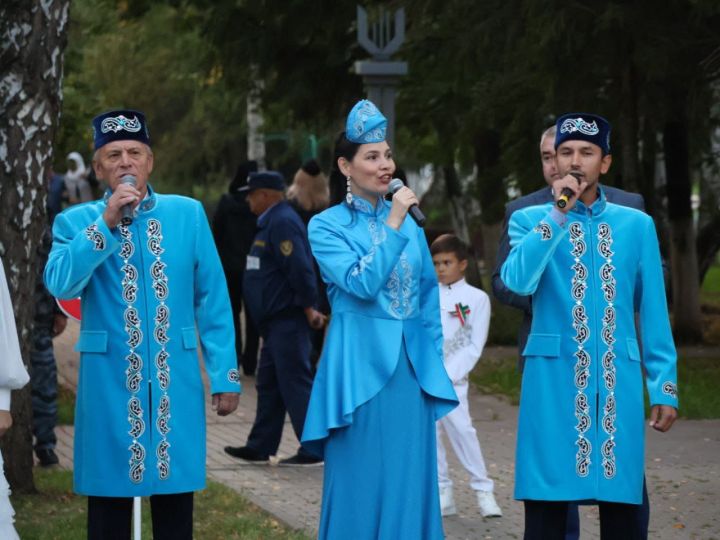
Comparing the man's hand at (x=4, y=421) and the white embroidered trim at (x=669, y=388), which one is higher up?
the white embroidered trim at (x=669, y=388)

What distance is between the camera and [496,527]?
8516mm

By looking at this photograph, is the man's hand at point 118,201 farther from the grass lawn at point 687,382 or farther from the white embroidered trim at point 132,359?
the grass lawn at point 687,382

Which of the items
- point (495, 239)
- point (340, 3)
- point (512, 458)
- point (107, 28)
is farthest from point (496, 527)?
point (107, 28)

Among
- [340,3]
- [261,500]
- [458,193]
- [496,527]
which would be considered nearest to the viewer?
[496,527]

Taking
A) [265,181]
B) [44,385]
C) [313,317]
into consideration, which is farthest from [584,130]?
[44,385]

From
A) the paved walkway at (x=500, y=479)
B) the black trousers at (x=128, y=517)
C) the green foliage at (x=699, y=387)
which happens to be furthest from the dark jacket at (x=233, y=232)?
the black trousers at (x=128, y=517)

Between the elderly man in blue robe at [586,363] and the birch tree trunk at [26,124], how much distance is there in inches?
153

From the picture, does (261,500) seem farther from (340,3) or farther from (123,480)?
(340,3)

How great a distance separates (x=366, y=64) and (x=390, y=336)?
8.17 meters

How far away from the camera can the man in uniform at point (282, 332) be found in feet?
34.6

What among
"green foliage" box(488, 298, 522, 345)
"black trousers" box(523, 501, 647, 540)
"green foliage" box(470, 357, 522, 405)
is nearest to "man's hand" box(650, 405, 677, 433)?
"black trousers" box(523, 501, 647, 540)

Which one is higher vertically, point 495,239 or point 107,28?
point 107,28

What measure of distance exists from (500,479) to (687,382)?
4.98m

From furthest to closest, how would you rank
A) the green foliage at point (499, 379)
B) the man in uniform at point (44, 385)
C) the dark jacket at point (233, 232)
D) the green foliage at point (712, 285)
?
1. the green foliage at point (712, 285)
2. the dark jacket at point (233, 232)
3. the green foliage at point (499, 379)
4. the man in uniform at point (44, 385)
